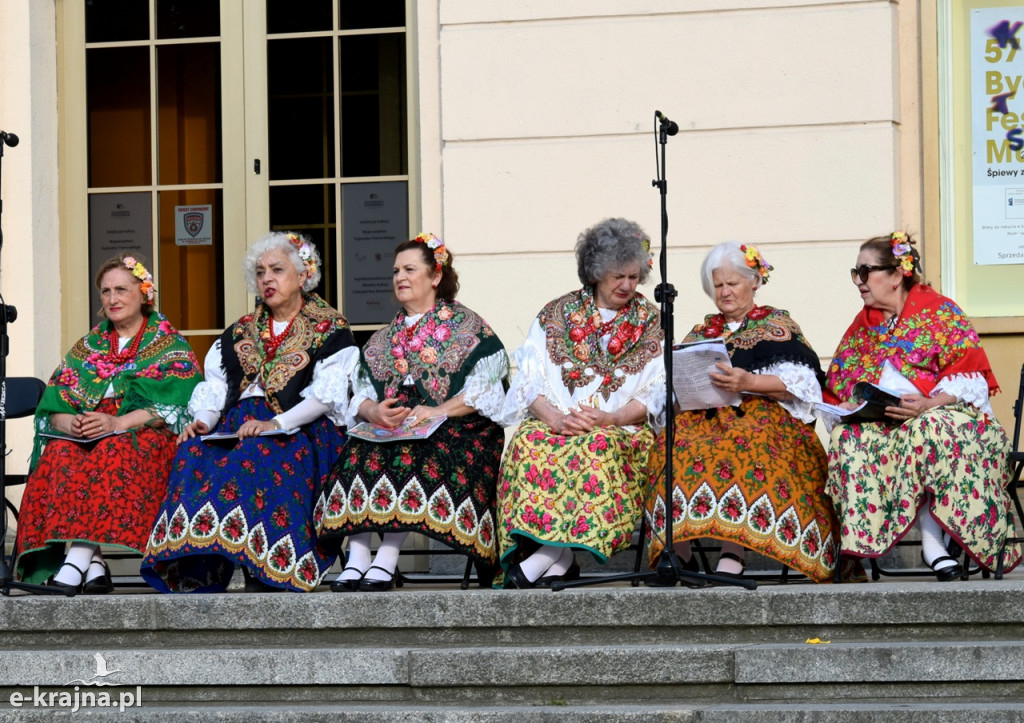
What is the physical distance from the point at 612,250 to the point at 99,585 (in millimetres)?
2237

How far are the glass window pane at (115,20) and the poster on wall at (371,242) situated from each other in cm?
134

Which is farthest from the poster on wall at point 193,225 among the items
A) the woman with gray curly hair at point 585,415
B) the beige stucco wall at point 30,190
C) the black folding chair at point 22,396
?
the woman with gray curly hair at point 585,415

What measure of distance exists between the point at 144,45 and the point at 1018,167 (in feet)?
13.5

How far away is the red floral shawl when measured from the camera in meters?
5.61

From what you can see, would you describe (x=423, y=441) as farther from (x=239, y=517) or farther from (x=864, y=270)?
(x=864, y=270)

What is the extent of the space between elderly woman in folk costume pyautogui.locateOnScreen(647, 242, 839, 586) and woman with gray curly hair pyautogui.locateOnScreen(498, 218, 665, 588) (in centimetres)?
15

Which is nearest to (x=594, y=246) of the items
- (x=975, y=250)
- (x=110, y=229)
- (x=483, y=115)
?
(x=483, y=115)

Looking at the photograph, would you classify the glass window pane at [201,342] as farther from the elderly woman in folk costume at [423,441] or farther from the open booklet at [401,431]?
the open booklet at [401,431]

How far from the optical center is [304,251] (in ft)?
20.6

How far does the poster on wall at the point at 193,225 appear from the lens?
7.81m

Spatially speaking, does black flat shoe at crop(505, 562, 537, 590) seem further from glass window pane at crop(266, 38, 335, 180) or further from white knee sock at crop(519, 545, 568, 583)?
glass window pane at crop(266, 38, 335, 180)

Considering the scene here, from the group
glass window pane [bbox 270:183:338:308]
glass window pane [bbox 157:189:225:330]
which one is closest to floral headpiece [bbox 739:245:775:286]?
glass window pane [bbox 270:183:338:308]

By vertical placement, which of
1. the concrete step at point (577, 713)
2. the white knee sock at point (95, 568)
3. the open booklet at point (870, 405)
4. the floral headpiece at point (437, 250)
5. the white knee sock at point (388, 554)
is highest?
the floral headpiece at point (437, 250)

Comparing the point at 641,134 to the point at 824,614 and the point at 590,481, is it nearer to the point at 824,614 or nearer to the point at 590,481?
the point at 590,481
